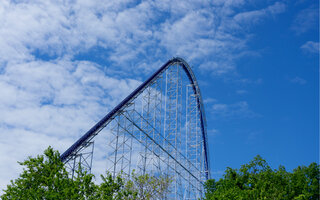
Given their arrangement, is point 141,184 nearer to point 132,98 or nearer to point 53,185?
point 53,185

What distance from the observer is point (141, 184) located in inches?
652

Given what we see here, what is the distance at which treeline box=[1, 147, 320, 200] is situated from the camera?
43.7 ft

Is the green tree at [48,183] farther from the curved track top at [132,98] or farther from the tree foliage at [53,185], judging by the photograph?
the curved track top at [132,98]

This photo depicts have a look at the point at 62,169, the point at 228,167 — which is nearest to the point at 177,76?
the point at 228,167

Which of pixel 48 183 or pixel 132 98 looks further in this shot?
pixel 132 98

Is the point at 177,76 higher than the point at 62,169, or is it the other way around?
the point at 177,76

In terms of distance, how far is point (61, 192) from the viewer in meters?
13.0

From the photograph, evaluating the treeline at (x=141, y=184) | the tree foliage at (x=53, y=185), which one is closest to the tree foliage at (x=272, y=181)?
the treeline at (x=141, y=184)

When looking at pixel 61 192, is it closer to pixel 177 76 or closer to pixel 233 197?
pixel 233 197

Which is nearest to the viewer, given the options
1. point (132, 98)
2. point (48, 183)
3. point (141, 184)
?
point (48, 183)

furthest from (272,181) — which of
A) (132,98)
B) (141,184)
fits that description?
(132,98)

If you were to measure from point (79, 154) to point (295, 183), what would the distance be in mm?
11406

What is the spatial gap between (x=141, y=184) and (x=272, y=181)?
6550 mm

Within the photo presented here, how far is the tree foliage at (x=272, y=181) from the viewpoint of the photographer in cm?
1712
